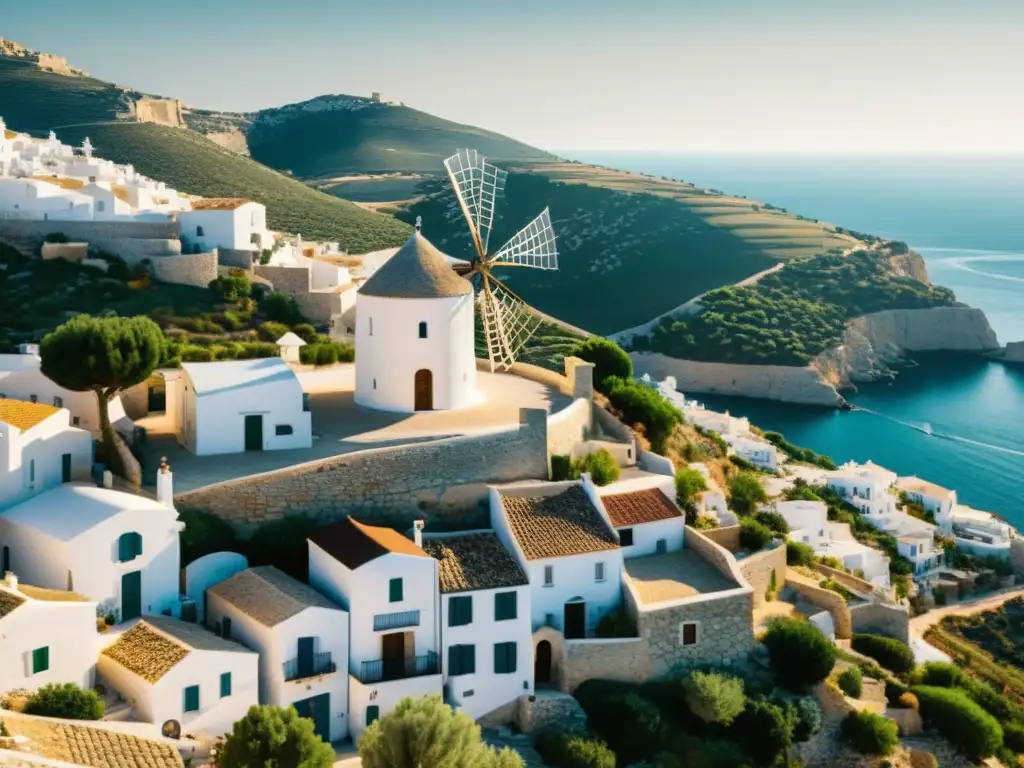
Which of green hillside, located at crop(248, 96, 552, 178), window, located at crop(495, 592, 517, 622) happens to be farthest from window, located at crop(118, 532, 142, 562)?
green hillside, located at crop(248, 96, 552, 178)

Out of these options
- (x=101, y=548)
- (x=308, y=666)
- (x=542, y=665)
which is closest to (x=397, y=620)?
(x=308, y=666)

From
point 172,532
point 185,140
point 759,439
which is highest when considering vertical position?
point 185,140

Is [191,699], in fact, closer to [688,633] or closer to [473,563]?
[473,563]

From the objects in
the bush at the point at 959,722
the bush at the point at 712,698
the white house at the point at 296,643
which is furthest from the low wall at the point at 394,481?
the bush at the point at 959,722

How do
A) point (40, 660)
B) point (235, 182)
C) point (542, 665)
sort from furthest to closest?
point (235, 182)
point (542, 665)
point (40, 660)

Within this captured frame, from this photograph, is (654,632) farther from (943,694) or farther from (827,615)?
(943,694)

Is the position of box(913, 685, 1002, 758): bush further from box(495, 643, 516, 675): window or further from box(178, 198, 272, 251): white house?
box(178, 198, 272, 251): white house

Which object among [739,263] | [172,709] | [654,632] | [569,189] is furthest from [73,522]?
[569,189]
